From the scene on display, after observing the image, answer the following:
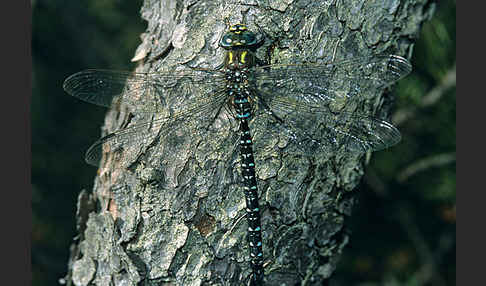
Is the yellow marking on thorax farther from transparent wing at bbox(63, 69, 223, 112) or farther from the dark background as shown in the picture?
the dark background

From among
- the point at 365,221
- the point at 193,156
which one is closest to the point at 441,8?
the point at 365,221

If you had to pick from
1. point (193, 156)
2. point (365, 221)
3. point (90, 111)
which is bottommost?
point (193, 156)

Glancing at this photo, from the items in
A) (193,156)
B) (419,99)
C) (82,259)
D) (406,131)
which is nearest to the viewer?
(193,156)

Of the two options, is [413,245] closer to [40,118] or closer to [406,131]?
[406,131]

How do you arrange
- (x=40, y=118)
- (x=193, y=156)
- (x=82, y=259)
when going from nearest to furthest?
(x=193, y=156)
(x=82, y=259)
(x=40, y=118)

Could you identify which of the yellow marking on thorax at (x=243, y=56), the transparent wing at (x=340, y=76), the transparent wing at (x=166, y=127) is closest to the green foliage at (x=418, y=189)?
the transparent wing at (x=340, y=76)

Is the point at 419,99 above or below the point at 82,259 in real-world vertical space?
above

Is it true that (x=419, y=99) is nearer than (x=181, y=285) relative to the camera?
No
